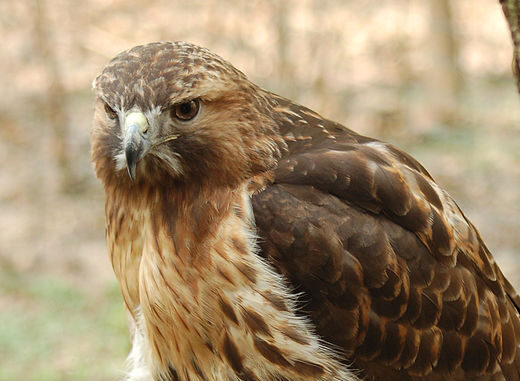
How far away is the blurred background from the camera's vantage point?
6941 mm

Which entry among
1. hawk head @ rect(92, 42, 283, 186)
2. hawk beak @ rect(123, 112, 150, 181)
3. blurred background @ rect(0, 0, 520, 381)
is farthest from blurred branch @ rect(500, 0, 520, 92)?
blurred background @ rect(0, 0, 520, 381)

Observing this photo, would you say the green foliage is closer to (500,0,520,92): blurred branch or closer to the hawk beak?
the hawk beak

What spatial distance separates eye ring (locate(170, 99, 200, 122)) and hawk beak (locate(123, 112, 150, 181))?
139 millimetres

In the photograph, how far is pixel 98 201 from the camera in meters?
9.25

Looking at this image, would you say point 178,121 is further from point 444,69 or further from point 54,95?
point 444,69

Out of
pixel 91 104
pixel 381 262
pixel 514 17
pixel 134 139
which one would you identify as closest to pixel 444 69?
pixel 91 104

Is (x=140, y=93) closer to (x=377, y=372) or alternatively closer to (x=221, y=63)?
(x=221, y=63)

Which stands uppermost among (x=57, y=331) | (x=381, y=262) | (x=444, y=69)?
(x=444, y=69)

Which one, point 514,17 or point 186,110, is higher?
point 514,17

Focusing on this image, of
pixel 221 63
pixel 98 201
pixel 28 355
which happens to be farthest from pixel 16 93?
pixel 221 63

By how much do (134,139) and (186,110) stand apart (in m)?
0.25

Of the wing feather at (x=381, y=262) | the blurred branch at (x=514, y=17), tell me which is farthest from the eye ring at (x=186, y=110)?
the blurred branch at (x=514, y=17)

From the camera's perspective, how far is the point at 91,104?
21.3ft

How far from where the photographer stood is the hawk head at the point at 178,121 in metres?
2.46
